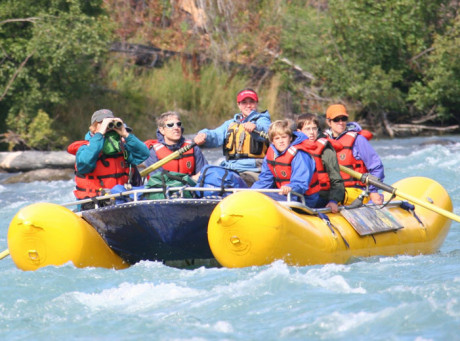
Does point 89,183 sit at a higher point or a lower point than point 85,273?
higher

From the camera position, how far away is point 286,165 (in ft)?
18.6

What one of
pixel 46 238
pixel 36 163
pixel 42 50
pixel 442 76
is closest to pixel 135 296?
pixel 46 238

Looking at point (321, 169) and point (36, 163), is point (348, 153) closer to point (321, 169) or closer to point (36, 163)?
point (321, 169)

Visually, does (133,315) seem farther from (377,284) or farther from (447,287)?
(447,287)

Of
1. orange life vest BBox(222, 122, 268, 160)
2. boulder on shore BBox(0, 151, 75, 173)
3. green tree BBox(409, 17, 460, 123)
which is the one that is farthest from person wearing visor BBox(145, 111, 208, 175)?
green tree BBox(409, 17, 460, 123)

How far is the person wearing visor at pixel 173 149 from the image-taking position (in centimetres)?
621

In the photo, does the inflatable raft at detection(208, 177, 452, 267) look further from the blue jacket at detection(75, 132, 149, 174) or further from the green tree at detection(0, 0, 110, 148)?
the green tree at detection(0, 0, 110, 148)

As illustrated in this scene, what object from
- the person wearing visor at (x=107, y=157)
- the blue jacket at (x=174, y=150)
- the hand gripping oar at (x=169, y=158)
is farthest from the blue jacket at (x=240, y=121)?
the person wearing visor at (x=107, y=157)

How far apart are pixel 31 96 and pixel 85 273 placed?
Answer: 8.79 meters

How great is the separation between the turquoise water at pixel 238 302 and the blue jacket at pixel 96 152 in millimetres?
820

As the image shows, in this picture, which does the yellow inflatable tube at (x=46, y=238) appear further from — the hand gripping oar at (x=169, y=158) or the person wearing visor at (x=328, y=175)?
the person wearing visor at (x=328, y=175)

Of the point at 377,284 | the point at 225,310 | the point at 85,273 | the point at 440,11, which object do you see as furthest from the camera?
the point at 440,11

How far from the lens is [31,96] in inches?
538

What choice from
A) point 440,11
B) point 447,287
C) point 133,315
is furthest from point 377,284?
point 440,11
